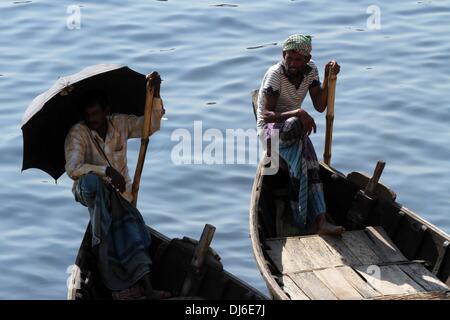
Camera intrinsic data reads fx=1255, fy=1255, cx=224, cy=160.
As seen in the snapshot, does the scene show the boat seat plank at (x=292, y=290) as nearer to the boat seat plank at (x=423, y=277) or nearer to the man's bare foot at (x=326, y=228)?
the man's bare foot at (x=326, y=228)

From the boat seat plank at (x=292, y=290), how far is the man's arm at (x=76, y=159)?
141cm

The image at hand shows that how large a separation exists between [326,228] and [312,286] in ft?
2.55

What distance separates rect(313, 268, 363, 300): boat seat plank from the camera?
26.8ft

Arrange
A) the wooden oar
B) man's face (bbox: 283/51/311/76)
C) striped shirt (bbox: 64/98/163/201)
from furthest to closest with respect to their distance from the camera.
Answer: man's face (bbox: 283/51/311/76), the wooden oar, striped shirt (bbox: 64/98/163/201)

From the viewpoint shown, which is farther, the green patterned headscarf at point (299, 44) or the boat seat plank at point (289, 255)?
the green patterned headscarf at point (299, 44)

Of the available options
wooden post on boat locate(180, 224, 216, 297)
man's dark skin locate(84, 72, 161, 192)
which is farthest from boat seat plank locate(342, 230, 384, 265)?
man's dark skin locate(84, 72, 161, 192)

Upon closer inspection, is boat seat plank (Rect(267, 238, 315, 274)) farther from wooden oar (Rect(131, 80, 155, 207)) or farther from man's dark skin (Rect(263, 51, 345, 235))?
wooden oar (Rect(131, 80, 155, 207))

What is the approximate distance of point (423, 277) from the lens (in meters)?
8.45

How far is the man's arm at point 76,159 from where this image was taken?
8156 millimetres

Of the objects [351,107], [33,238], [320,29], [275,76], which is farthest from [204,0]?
[275,76]

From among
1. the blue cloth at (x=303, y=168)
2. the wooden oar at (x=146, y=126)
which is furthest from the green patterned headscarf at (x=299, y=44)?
the wooden oar at (x=146, y=126)

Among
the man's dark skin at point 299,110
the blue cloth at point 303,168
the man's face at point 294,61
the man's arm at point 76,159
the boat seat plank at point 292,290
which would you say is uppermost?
the man's face at point 294,61

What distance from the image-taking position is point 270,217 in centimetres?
944

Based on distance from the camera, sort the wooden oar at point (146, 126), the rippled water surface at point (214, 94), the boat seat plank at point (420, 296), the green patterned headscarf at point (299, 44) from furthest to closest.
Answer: the rippled water surface at point (214, 94)
the green patterned headscarf at point (299, 44)
the wooden oar at point (146, 126)
the boat seat plank at point (420, 296)
